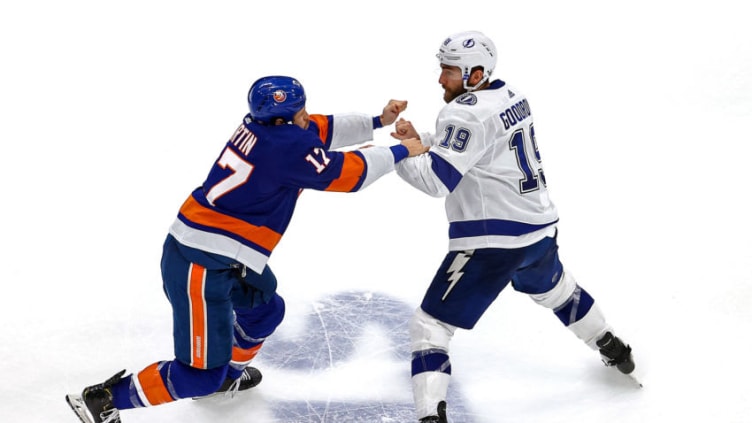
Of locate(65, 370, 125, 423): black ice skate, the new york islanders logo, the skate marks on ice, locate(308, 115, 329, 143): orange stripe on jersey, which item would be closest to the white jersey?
locate(308, 115, 329, 143): orange stripe on jersey

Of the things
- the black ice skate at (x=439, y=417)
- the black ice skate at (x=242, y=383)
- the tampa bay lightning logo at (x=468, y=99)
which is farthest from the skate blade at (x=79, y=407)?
the tampa bay lightning logo at (x=468, y=99)

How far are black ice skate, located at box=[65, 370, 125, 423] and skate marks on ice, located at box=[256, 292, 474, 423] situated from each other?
816 millimetres

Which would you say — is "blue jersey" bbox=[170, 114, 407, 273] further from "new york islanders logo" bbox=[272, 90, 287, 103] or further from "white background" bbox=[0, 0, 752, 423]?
"white background" bbox=[0, 0, 752, 423]

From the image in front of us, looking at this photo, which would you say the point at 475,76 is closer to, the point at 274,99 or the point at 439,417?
the point at 274,99

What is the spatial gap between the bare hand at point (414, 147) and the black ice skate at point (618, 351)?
53.1 inches

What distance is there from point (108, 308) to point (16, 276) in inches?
24.5

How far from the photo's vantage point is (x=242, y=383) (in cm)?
475

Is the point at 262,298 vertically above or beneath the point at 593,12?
beneath

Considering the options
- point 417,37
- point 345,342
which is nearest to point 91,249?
point 345,342

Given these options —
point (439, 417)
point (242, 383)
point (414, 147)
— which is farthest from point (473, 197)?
point (242, 383)

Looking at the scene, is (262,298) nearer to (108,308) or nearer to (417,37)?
(108,308)

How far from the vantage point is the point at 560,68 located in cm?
798

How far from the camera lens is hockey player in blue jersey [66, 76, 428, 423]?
149 inches

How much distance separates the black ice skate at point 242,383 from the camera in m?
4.67
